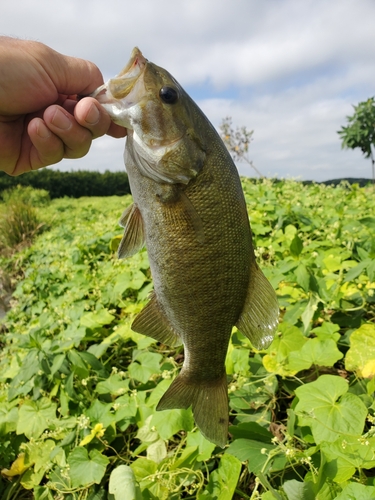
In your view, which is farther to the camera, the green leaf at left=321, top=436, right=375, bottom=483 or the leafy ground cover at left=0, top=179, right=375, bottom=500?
the leafy ground cover at left=0, top=179, right=375, bottom=500

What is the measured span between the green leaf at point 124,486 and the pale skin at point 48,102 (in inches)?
59.6

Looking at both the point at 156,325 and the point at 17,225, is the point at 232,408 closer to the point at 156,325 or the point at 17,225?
the point at 156,325

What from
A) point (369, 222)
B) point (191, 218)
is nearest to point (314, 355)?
point (191, 218)

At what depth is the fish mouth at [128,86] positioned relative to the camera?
Result: 142 centimetres

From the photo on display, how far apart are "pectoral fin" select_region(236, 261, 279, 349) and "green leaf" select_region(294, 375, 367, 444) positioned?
0.42m

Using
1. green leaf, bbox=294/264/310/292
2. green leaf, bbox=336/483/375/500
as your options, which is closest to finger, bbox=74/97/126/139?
green leaf, bbox=294/264/310/292

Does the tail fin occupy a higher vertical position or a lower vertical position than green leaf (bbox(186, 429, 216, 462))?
higher

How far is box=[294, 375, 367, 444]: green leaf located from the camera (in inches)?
62.6

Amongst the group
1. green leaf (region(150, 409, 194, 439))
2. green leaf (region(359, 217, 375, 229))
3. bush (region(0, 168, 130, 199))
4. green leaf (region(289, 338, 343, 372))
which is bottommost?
green leaf (region(150, 409, 194, 439))

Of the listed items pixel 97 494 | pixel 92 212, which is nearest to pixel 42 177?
pixel 92 212

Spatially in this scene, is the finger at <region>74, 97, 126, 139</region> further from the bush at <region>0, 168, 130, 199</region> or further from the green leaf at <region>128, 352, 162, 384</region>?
the bush at <region>0, 168, 130, 199</region>

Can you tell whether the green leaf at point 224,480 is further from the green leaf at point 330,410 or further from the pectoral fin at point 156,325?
the pectoral fin at point 156,325

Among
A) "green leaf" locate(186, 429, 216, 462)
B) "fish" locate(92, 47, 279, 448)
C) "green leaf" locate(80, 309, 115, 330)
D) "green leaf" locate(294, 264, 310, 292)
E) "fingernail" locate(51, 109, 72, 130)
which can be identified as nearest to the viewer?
"fish" locate(92, 47, 279, 448)

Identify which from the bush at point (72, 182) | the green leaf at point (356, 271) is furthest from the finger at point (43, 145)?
the bush at point (72, 182)
